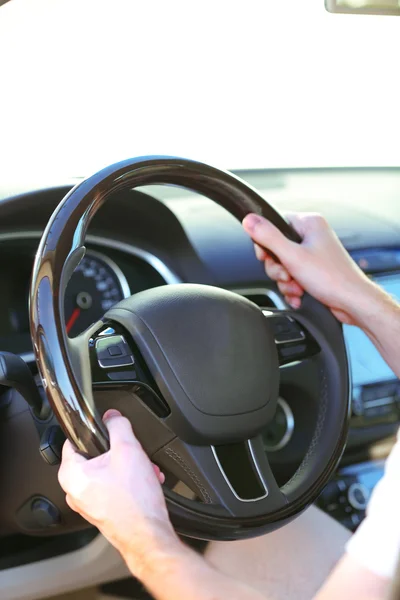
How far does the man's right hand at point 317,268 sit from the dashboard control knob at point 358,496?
0.53 meters

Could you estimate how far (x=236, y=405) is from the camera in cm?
94

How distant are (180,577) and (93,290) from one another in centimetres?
71

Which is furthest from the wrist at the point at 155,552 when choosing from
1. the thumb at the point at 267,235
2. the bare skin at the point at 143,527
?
the thumb at the point at 267,235

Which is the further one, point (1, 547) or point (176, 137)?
point (176, 137)

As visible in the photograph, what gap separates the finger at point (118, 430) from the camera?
747mm

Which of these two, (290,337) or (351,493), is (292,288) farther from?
(351,493)

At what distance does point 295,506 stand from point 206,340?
0.83 ft

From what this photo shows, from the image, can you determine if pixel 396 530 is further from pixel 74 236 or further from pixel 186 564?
pixel 74 236

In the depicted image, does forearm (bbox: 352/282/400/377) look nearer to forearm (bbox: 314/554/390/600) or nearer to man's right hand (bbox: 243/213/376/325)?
man's right hand (bbox: 243/213/376/325)

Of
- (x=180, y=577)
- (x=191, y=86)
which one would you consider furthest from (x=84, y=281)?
(x=191, y=86)

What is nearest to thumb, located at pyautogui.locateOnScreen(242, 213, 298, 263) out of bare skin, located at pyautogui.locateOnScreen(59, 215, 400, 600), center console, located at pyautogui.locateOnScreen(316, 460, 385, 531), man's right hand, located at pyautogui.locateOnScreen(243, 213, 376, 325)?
man's right hand, located at pyautogui.locateOnScreen(243, 213, 376, 325)

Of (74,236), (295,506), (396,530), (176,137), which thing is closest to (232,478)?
(295,506)

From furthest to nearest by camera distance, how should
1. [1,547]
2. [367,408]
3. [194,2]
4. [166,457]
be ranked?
[194,2], [367,408], [1,547], [166,457]

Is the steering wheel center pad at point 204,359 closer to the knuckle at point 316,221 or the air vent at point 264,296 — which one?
the knuckle at point 316,221
